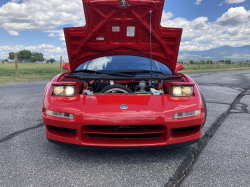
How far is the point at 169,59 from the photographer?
10.7ft

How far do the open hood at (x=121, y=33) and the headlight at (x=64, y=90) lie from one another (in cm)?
99

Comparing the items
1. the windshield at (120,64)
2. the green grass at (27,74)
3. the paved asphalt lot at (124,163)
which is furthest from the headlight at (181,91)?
the green grass at (27,74)

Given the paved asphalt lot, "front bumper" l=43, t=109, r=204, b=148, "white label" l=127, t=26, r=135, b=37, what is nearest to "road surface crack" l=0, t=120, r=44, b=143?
the paved asphalt lot

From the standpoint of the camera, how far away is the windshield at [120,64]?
10.6ft

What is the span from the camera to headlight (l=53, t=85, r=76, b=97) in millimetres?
2275

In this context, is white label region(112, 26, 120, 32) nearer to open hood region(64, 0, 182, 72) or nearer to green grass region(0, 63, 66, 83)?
open hood region(64, 0, 182, 72)

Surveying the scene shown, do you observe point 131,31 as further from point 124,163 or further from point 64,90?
point 124,163

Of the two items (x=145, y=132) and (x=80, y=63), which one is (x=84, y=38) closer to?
(x=80, y=63)

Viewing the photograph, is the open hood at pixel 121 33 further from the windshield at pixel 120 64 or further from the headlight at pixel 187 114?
the headlight at pixel 187 114

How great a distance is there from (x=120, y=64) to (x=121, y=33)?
1.70 ft

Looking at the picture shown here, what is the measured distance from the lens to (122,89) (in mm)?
2619

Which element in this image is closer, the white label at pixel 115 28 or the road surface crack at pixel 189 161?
the road surface crack at pixel 189 161

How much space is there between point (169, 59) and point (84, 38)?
4.74ft

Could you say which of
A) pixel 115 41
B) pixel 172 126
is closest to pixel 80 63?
pixel 115 41
